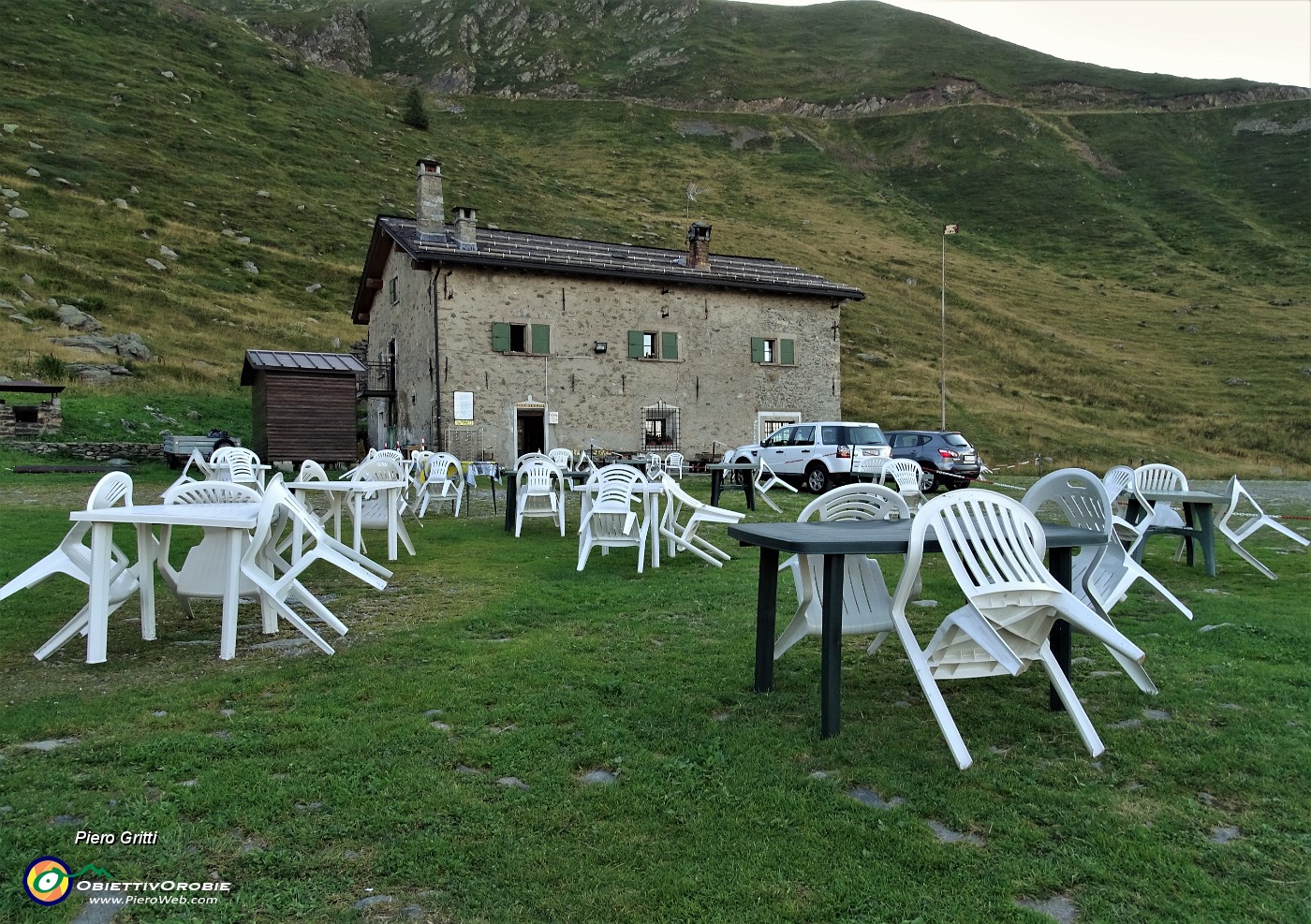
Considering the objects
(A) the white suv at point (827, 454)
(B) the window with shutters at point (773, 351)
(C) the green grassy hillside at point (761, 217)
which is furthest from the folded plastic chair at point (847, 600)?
(B) the window with shutters at point (773, 351)

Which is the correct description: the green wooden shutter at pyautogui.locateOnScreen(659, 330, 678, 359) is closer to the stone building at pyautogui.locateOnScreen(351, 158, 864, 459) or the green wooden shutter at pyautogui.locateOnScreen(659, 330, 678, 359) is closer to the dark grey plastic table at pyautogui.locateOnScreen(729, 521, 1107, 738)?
the stone building at pyautogui.locateOnScreen(351, 158, 864, 459)

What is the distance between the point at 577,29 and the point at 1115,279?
91851 millimetres

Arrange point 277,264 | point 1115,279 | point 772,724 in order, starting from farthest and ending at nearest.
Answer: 1. point 1115,279
2. point 277,264
3. point 772,724

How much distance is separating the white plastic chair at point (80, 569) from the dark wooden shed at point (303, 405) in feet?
56.5

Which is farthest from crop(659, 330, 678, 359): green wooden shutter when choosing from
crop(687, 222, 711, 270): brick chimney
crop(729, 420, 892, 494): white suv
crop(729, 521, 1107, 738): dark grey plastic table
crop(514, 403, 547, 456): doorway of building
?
crop(729, 521, 1107, 738): dark grey plastic table


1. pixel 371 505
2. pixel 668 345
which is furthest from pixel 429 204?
pixel 371 505

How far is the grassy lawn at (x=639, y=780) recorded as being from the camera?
219 centimetres

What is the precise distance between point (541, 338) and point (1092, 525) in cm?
2041

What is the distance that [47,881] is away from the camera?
7.14ft

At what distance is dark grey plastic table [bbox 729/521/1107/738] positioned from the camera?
3.19 meters

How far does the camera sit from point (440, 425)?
22219mm

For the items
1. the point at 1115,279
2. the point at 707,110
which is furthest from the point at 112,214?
the point at 707,110

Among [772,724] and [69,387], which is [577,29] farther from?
[772,724]

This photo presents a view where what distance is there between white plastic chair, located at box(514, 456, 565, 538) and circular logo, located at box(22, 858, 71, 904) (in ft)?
23.6
